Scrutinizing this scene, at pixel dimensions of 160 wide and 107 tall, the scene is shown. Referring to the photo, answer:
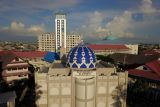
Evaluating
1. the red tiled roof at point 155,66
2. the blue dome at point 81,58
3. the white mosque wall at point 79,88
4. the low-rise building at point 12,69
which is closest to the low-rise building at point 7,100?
the white mosque wall at point 79,88

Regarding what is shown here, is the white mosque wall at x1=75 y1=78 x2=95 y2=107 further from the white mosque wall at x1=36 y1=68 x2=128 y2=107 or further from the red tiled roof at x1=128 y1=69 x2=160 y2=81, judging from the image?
the red tiled roof at x1=128 y1=69 x2=160 y2=81

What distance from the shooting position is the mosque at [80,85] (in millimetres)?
32562

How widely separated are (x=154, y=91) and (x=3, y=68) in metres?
31.1

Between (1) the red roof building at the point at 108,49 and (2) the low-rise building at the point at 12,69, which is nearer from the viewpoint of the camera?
(2) the low-rise building at the point at 12,69

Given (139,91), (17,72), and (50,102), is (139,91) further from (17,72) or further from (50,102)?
(17,72)

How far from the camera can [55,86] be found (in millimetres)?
32938

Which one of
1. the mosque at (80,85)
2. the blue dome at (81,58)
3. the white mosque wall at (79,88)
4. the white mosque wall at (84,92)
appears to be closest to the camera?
the white mosque wall at (84,92)

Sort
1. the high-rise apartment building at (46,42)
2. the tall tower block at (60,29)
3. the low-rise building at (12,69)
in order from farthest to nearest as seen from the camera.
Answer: the high-rise apartment building at (46,42) < the tall tower block at (60,29) < the low-rise building at (12,69)

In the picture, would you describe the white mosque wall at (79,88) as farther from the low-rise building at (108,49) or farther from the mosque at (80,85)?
the low-rise building at (108,49)

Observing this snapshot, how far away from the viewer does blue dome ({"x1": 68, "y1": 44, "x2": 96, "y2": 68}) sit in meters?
33.5

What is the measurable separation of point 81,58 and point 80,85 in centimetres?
406

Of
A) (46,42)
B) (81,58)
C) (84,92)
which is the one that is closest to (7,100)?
(84,92)

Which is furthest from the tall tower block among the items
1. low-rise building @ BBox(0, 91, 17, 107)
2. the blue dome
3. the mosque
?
low-rise building @ BBox(0, 91, 17, 107)

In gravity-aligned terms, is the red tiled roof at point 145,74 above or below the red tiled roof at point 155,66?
below
